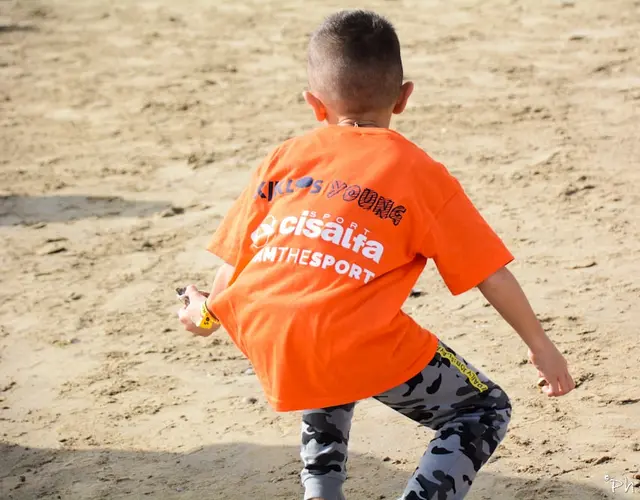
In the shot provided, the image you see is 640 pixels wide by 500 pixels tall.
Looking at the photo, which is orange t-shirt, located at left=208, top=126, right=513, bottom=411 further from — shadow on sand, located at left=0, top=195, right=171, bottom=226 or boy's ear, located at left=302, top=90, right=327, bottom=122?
shadow on sand, located at left=0, top=195, right=171, bottom=226

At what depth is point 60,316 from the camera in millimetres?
5156

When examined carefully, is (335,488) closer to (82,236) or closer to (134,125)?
(82,236)

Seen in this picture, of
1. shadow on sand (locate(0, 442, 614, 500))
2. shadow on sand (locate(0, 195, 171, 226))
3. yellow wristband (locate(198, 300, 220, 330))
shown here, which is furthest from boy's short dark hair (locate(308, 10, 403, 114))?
shadow on sand (locate(0, 195, 171, 226))

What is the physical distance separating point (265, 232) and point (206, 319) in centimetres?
33

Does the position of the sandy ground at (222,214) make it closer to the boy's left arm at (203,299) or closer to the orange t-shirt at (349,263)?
the boy's left arm at (203,299)

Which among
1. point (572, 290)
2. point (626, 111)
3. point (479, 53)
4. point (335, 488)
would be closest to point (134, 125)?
point (479, 53)

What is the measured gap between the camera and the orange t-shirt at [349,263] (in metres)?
2.62

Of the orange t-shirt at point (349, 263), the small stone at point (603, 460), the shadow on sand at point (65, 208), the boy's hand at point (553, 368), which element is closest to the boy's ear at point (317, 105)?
the orange t-shirt at point (349, 263)

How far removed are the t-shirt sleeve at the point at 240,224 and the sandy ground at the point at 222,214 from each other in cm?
110

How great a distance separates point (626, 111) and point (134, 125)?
3.26 m

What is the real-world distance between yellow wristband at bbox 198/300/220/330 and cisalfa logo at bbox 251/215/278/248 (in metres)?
0.25

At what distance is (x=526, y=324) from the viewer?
2.71 meters

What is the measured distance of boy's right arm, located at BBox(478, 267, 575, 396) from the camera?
8.87 feet

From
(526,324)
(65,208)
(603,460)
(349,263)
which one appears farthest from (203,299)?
(65,208)
